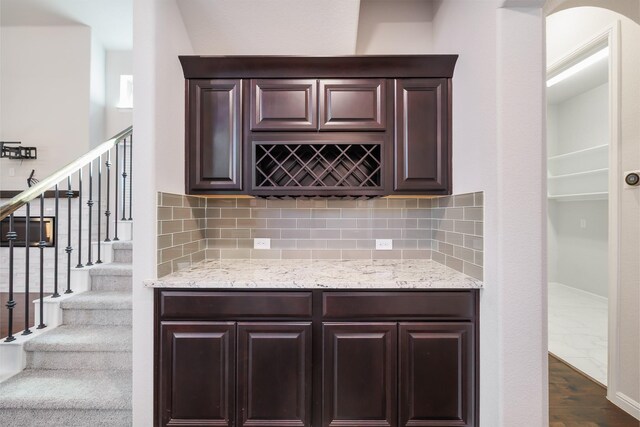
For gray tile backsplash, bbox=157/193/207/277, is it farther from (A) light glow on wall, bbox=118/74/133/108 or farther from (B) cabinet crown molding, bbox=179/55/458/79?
(A) light glow on wall, bbox=118/74/133/108

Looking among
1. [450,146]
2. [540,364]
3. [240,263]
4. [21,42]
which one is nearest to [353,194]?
[450,146]

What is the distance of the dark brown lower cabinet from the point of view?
62.8 inches

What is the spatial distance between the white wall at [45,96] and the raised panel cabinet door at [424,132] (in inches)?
173

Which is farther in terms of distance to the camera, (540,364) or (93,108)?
(93,108)

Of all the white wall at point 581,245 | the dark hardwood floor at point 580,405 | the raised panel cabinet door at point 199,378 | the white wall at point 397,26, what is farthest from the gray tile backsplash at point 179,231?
the white wall at point 581,245

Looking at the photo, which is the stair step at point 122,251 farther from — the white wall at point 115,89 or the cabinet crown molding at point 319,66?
the white wall at point 115,89

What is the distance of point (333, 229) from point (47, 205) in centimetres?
414

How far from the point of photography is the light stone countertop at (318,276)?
1.61 meters

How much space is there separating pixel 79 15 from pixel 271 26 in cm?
364

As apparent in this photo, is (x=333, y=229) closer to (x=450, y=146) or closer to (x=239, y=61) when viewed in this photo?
(x=450, y=146)

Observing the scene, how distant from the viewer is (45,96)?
4043 mm

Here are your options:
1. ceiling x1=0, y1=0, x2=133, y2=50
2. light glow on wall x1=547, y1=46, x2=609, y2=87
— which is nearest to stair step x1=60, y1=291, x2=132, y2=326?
ceiling x1=0, y1=0, x2=133, y2=50

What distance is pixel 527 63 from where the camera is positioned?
1429 millimetres

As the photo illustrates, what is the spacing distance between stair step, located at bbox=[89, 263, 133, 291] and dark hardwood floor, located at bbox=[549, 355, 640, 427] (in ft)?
10.8
